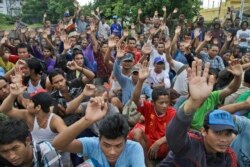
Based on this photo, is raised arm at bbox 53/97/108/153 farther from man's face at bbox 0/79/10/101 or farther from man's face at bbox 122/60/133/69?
man's face at bbox 122/60/133/69

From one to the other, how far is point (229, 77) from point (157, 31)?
18.3ft

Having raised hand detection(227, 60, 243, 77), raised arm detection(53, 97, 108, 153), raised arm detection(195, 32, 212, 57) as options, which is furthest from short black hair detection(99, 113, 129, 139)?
raised arm detection(195, 32, 212, 57)

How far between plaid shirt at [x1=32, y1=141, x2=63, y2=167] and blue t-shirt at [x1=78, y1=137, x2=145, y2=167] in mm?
332

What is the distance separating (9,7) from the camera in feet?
144

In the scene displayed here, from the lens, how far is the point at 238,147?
3082 mm

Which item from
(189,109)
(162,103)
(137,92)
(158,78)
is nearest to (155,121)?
(162,103)

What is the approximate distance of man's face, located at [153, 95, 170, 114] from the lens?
4.05m

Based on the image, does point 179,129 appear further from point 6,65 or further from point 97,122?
point 6,65

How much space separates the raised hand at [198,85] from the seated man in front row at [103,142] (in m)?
0.70

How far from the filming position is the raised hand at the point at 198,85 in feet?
7.12

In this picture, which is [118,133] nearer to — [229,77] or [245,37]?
[229,77]

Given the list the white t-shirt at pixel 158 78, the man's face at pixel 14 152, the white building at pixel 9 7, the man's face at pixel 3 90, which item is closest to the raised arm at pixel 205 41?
the white t-shirt at pixel 158 78

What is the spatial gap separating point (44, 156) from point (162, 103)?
1.98 m

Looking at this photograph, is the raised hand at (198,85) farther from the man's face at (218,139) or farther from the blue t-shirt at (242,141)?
the blue t-shirt at (242,141)
